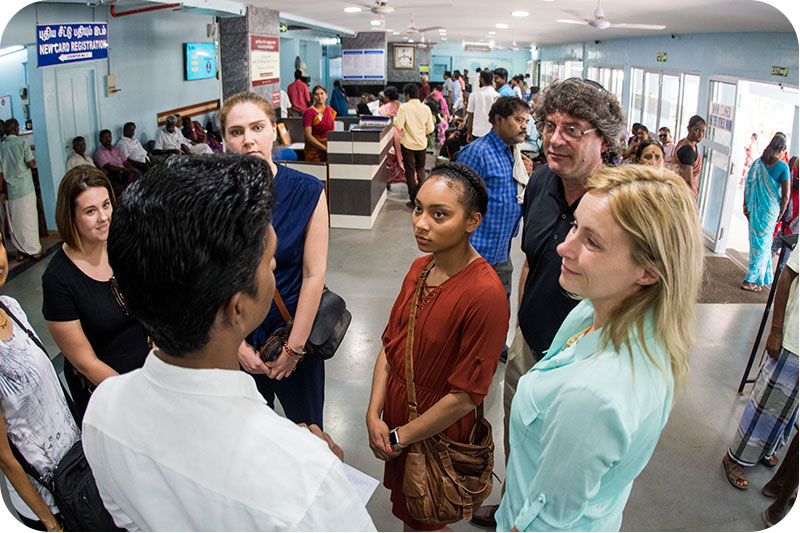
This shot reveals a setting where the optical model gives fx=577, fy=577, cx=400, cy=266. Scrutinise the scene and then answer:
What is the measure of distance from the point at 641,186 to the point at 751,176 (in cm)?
520

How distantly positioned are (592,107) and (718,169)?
20.6 ft

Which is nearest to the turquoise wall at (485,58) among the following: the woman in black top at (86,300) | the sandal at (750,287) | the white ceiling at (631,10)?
the white ceiling at (631,10)

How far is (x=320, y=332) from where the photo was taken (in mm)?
2088

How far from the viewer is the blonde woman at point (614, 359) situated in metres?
1.10

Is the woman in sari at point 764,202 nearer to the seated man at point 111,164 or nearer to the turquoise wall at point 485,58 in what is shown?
the seated man at point 111,164

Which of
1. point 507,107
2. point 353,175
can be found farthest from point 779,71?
point 353,175

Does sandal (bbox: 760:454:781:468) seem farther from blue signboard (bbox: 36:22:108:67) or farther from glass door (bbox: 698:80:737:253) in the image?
blue signboard (bbox: 36:22:108:67)

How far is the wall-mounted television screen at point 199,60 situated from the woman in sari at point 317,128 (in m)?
4.33

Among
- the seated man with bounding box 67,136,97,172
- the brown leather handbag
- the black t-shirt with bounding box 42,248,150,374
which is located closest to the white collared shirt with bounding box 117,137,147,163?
the seated man with bounding box 67,136,97,172

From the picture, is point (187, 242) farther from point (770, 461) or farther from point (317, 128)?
point (317, 128)

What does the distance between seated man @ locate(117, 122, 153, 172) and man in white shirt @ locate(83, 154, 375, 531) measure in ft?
25.0

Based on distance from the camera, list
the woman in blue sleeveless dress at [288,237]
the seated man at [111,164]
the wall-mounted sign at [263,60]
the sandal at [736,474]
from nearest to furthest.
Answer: the woman in blue sleeveless dress at [288,237] < the sandal at [736,474] < the seated man at [111,164] < the wall-mounted sign at [263,60]

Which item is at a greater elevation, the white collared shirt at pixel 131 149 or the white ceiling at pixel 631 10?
the white ceiling at pixel 631 10

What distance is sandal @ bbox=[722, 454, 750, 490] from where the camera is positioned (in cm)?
280
